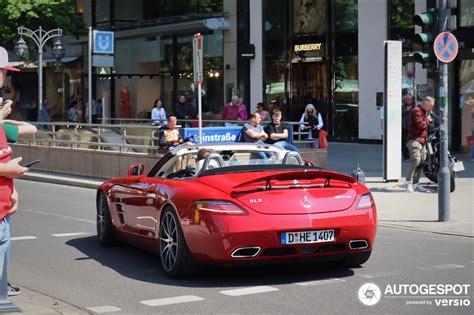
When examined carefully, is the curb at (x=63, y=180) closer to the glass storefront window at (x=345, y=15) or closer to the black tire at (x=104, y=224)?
the black tire at (x=104, y=224)

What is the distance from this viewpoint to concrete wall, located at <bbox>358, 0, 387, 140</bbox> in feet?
97.6

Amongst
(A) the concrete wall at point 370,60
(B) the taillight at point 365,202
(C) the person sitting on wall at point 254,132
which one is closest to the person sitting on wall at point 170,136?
(C) the person sitting on wall at point 254,132

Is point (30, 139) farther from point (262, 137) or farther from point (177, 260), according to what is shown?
point (177, 260)

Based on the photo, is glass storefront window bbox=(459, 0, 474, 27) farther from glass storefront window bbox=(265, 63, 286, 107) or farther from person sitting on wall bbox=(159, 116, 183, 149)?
person sitting on wall bbox=(159, 116, 183, 149)

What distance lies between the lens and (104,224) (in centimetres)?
1113

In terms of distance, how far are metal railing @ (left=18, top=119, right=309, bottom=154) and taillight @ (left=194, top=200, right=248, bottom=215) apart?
1132cm

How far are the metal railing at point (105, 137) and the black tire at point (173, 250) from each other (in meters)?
10.7

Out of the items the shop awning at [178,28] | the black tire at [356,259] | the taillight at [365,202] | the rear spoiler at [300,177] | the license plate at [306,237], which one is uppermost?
the shop awning at [178,28]

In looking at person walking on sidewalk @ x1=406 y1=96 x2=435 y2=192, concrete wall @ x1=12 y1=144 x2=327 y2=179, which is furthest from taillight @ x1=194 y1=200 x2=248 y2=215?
concrete wall @ x1=12 y1=144 x2=327 y2=179

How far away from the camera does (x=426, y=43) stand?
13500 mm

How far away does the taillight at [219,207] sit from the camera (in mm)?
8250

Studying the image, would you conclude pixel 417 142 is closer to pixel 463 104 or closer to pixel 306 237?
pixel 306 237

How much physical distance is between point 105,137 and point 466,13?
11895mm

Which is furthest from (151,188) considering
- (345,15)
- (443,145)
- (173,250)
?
(345,15)
